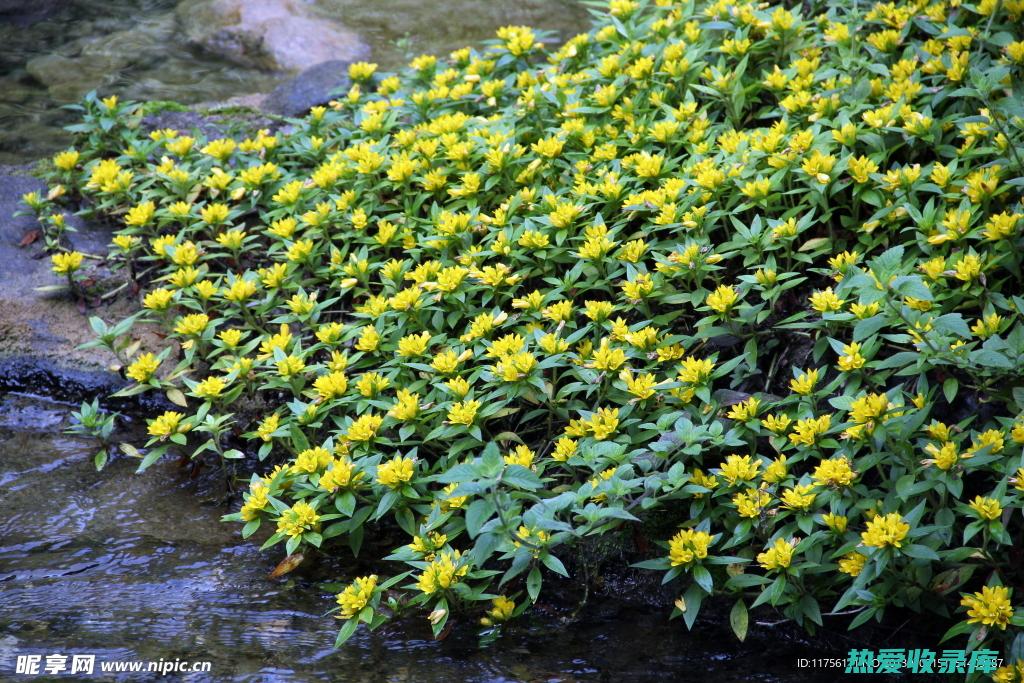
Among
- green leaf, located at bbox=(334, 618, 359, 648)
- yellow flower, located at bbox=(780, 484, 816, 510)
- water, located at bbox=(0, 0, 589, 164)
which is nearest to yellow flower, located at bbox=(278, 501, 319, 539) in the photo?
green leaf, located at bbox=(334, 618, 359, 648)

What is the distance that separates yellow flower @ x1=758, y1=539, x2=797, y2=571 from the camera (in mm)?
2709

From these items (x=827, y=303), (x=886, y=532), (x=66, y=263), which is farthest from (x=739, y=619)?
(x=66, y=263)

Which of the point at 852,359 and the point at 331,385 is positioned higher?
the point at 852,359

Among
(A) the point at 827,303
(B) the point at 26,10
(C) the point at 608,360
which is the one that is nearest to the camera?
(A) the point at 827,303

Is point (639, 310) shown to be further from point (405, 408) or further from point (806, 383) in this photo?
point (405, 408)

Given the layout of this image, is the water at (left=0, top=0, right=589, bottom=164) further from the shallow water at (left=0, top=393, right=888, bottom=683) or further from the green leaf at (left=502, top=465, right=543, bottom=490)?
the green leaf at (left=502, top=465, right=543, bottom=490)

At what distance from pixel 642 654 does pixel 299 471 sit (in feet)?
4.24

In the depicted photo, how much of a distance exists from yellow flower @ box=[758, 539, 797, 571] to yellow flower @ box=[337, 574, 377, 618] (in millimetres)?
1162

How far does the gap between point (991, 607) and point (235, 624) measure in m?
2.22

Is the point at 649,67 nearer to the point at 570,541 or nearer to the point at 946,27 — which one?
the point at 946,27

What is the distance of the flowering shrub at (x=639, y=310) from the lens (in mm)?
2799

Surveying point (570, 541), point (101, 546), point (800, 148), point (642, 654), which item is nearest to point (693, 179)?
point (800, 148)

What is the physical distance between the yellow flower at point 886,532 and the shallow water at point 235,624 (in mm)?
493

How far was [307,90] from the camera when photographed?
5.95 m
